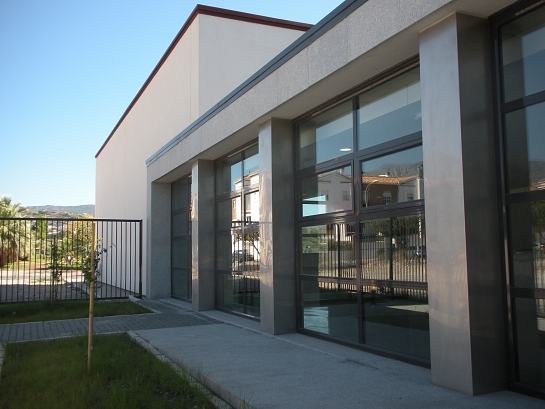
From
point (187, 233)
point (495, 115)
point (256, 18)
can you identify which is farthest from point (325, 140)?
point (256, 18)

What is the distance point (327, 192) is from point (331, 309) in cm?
174

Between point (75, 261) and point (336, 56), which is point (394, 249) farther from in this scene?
point (75, 261)

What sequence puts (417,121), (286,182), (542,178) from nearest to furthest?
(542,178)
(417,121)
(286,182)

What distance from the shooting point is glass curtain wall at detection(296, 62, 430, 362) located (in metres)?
6.20

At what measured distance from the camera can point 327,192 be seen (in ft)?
26.1

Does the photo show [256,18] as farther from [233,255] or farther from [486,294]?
[486,294]

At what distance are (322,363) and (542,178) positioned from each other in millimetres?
3313

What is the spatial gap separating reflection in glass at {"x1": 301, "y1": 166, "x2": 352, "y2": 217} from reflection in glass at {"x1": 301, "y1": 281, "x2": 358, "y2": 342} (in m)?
1.14

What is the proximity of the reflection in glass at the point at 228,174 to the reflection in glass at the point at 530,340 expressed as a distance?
7.18m

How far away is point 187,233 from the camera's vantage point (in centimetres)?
1484


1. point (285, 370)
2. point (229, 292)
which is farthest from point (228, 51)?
point (285, 370)

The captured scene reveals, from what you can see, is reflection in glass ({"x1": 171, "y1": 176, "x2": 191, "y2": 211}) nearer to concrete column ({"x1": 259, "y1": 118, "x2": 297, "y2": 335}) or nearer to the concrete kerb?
concrete column ({"x1": 259, "y1": 118, "x2": 297, "y2": 335})

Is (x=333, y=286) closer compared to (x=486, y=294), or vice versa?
(x=486, y=294)

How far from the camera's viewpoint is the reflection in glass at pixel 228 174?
11.4 meters
